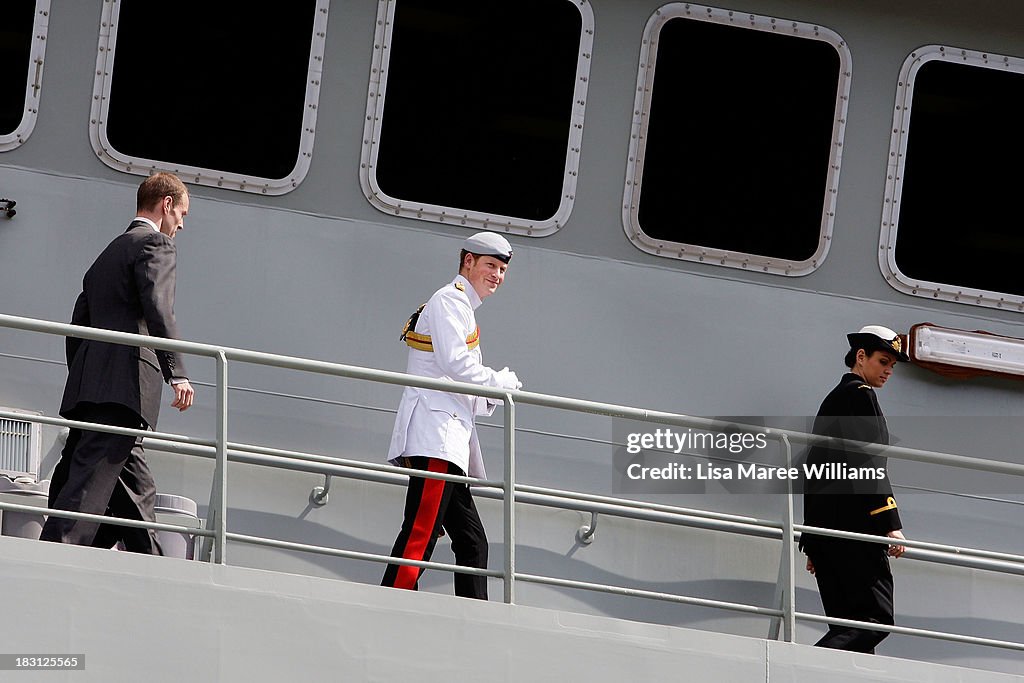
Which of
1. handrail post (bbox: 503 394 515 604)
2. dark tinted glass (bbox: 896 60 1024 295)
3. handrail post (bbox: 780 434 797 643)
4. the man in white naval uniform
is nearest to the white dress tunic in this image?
the man in white naval uniform

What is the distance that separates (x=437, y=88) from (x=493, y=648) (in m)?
2.90

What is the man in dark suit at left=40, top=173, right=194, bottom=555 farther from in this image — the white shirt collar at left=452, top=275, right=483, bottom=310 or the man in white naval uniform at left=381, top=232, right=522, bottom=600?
the white shirt collar at left=452, top=275, right=483, bottom=310

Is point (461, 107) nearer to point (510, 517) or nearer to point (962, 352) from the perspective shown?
point (510, 517)

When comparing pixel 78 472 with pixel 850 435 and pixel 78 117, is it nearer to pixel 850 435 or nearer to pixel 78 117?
pixel 78 117

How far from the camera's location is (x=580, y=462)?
7.19m

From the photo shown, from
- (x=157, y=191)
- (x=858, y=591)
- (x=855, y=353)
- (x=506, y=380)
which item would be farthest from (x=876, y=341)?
(x=157, y=191)

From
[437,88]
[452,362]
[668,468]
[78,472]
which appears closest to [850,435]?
[668,468]

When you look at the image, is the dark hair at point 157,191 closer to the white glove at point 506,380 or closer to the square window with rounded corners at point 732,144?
the white glove at point 506,380

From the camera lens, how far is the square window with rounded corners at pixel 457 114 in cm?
718

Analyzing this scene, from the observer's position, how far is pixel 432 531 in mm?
5746

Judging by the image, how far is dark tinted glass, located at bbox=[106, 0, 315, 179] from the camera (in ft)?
23.0

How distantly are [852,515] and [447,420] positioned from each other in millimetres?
1778

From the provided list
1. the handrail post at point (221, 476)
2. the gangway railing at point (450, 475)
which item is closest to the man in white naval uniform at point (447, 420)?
the gangway railing at point (450, 475)

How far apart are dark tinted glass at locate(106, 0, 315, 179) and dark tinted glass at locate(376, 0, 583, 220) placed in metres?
0.61
